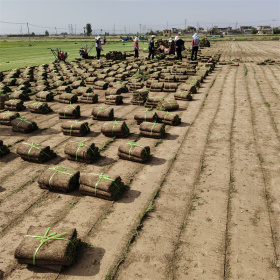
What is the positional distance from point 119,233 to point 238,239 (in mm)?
2635

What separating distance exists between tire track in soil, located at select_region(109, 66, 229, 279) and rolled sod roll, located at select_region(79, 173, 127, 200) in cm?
113

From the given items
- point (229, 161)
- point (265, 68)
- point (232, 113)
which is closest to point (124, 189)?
point (229, 161)

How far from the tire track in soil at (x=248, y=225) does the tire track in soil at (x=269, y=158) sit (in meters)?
0.11

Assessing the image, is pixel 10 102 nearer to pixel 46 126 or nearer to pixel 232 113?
pixel 46 126

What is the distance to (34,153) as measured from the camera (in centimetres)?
807

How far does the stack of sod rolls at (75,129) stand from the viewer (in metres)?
10.00

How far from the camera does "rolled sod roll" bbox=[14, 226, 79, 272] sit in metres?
4.49

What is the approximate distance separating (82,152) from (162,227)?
392 cm

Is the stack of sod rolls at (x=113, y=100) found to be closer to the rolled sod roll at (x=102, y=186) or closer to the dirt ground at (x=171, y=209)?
the dirt ground at (x=171, y=209)

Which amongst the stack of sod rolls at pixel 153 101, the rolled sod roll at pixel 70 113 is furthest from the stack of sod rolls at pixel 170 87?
the rolled sod roll at pixel 70 113

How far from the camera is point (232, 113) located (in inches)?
483

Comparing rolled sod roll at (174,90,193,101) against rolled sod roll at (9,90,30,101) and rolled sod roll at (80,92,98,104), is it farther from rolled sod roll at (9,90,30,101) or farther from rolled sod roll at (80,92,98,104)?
rolled sod roll at (9,90,30,101)

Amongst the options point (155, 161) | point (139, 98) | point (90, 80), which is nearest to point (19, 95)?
point (90, 80)

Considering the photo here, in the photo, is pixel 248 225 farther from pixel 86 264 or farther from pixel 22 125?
pixel 22 125
